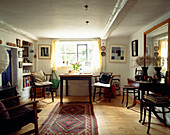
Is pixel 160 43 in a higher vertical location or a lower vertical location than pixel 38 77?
higher

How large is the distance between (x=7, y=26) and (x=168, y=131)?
14.8 ft

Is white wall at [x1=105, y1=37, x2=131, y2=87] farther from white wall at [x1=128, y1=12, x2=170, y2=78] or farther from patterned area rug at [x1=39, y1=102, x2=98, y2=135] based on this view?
patterned area rug at [x1=39, y1=102, x2=98, y2=135]

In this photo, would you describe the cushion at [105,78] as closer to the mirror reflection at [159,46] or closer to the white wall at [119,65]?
the white wall at [119,65]

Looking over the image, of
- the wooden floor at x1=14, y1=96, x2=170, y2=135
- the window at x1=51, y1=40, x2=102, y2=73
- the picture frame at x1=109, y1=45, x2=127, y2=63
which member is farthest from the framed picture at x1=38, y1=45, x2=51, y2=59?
the picture frame at x1=109, y1=45, x2=127, y2=63

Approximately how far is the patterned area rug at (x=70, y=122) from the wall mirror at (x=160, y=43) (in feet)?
6.87

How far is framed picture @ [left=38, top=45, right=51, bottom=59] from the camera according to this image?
555cm

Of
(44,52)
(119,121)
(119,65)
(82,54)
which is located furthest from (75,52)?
(119,121)

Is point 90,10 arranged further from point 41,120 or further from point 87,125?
point 41,120

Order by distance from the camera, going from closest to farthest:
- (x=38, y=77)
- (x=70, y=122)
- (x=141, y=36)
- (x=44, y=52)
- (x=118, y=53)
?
(x=70, y=122)
(x=141, y=36)
(x=38, y=77)
(x=118, y=53)
(x=44, y=52)

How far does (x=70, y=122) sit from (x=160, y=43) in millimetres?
2845

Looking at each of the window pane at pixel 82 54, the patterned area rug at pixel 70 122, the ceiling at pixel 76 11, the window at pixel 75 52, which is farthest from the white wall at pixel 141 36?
the patterned area rug at pixel 70 122

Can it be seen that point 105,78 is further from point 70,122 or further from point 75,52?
point 70,122

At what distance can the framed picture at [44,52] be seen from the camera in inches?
219

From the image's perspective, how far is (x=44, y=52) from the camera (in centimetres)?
556
